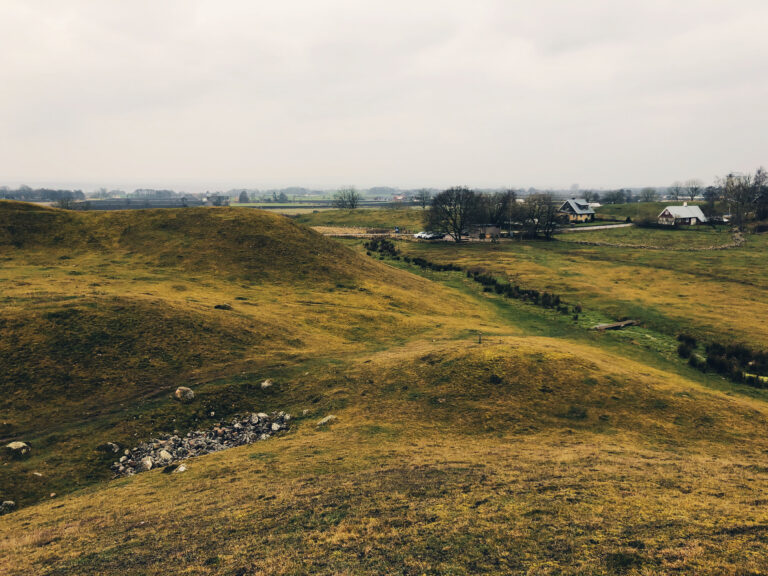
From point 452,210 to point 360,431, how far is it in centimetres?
10946

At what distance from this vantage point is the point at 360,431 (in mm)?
20094

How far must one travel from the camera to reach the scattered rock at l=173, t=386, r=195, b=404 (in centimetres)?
2248

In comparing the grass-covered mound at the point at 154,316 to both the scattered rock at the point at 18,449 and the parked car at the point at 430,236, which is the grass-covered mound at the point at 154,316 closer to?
the scattered rock at the point at 18,449

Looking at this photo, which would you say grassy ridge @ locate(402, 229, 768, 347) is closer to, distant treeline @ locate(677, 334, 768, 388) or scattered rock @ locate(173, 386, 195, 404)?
distant treeline @ locate(677, 334, 768, 388)

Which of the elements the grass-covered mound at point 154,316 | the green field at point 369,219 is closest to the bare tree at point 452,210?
the green field at point 369,219

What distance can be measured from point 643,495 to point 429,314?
113 feet

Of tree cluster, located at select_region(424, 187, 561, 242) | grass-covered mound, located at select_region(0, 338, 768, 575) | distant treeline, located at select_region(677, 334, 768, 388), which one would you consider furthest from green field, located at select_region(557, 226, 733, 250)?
grass-covered mound, located at select_region(0, 338, 768, 575)

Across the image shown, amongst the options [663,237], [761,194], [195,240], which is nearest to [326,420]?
[195,240]

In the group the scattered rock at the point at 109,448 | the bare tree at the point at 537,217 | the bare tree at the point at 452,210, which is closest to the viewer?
the scattered rock at the point at 109,448

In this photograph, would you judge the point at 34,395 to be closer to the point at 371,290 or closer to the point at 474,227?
the point at 371,290

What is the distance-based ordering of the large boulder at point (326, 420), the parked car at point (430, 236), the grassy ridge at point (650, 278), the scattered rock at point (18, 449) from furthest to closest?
the parked car at point (430, 236)
the grassy ridge at point (650, 278)
the large boulder at point (326, 420)
the scattered rock at point (18, 449)

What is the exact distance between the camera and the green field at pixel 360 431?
34.4 ft

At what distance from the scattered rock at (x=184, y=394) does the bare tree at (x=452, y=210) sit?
103258mm

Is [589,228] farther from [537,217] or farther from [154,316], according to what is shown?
[154,316]
